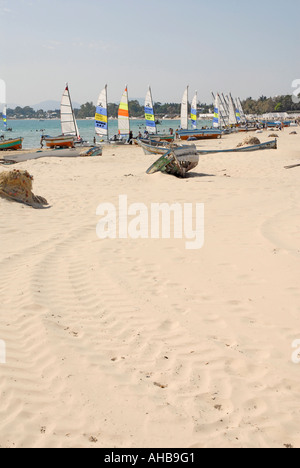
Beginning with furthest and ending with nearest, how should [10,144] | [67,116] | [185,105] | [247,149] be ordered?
[185,105] < [10,144] < [67,116] < [247,149]

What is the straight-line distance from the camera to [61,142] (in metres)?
34.0

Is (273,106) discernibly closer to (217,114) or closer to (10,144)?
(217,114)

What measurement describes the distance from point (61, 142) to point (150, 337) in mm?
32147

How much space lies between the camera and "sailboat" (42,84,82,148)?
33684 millimetres

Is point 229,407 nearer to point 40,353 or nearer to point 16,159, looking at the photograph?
point 40,353

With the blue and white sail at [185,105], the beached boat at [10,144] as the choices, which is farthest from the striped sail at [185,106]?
the beached boat at [10,144]

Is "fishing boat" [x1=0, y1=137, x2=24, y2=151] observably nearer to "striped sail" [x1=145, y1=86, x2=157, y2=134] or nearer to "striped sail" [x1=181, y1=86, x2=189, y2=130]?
"striped sail" [x1=145, y1=86, x2=157, y2=134]

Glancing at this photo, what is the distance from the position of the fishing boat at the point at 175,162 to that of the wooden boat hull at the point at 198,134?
31240 mm

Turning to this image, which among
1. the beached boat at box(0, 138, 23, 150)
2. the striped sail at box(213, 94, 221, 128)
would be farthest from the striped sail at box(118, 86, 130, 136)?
the striped sail at box(213, 94, 221, 128)

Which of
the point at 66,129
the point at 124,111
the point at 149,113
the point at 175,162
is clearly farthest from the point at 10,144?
the point at 175,162

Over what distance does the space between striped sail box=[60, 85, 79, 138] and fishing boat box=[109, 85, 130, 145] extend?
4143 mm

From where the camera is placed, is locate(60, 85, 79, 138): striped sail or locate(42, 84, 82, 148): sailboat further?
locate(60, 85, 79, 138): striped sail
